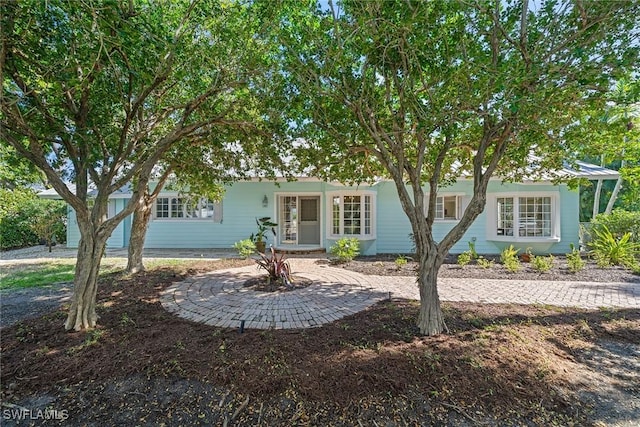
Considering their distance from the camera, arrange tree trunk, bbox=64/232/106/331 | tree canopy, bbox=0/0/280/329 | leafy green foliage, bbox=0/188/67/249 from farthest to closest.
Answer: leafy green foliage, bbox=0/188/67/249, tree trunk, bbox=64/232/106/331, tree canopy, bbox=0/0/280/329

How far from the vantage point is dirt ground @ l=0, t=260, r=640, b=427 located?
8.45ft

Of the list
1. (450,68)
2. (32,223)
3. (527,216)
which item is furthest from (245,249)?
(32,223)

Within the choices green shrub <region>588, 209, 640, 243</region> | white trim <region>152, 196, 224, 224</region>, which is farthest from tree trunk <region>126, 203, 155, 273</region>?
green shrub <region>588, 209, 640, 243</region>

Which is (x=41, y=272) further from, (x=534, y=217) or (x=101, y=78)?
(x=534, y=217)

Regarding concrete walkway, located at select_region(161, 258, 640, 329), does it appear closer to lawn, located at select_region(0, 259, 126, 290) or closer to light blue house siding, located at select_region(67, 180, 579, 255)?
lawn, located at select_region(0, 259, 126, 290)

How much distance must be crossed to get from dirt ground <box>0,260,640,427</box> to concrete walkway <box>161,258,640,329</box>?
48 centimetres

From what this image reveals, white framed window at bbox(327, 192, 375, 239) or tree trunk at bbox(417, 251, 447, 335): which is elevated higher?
white framed window at bbox(327, 192, 375, 239)

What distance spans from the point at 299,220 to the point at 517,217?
8.95 metres

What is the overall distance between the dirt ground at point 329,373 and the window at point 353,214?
701cm

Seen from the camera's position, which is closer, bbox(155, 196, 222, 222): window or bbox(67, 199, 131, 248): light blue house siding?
bbox(155, 196, 222, 222): window

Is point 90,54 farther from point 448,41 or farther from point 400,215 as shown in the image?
point 400,215

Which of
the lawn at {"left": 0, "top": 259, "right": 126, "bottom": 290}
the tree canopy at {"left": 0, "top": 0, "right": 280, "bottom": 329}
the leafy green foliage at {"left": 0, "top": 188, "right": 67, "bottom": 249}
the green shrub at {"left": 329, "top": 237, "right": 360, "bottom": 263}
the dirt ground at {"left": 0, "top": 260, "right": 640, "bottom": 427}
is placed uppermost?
the tree canopy at {"left": 0, "top": 0, "right": 280, "bottom": 329}

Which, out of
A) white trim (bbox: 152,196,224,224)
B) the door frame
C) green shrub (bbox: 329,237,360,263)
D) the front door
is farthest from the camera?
the front door

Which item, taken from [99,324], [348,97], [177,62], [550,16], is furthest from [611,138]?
[99,324]
